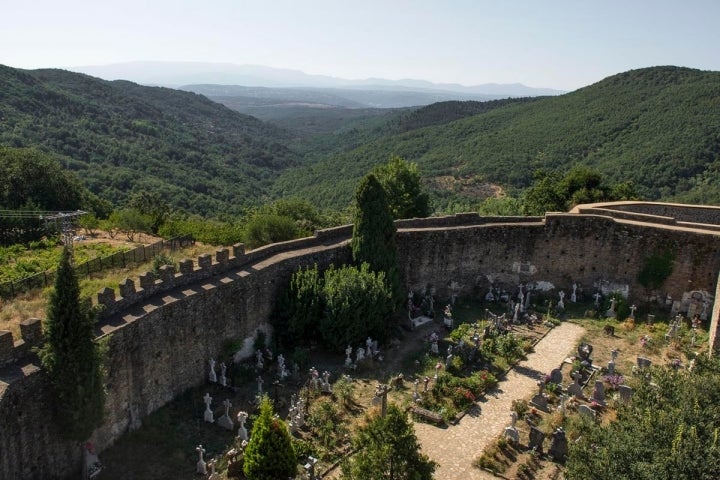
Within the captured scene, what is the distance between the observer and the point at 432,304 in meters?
24.5

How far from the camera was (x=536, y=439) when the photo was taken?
15.1m

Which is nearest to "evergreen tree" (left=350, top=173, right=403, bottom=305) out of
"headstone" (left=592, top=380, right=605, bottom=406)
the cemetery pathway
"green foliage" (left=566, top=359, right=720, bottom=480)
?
the cemetery pathway

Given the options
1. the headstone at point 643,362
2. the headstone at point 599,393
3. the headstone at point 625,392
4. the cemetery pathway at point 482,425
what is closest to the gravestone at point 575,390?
the headstone at point 599,393

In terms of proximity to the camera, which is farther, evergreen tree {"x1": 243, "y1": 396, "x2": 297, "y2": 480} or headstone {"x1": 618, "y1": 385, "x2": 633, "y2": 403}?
headstone {"x1": 618, "y1": 385, "x2": 633, "y2": 403}

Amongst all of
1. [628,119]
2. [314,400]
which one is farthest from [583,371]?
[628,119]

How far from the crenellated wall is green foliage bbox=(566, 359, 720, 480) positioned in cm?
962

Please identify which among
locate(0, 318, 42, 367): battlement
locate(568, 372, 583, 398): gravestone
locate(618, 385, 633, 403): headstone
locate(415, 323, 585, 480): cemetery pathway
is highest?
locate(0, 318, 42, 367): battlement

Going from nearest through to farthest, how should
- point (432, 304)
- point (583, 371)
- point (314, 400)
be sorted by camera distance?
point (314, 400) → point (583, 371) → point (432, 304)

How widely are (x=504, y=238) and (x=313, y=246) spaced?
9.66 metres

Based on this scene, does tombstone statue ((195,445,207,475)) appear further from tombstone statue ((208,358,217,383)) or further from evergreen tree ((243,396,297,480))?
tombstone statue ((208,358,217,383))

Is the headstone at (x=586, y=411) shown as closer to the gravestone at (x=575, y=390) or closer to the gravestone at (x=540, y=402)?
the gravestone at (x=540, y=402)

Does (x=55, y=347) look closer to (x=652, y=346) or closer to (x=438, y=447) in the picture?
(x=438, y=447)

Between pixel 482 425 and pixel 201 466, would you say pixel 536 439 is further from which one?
pixel 201 466

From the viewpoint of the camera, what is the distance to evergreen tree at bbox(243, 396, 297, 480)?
12406mm
